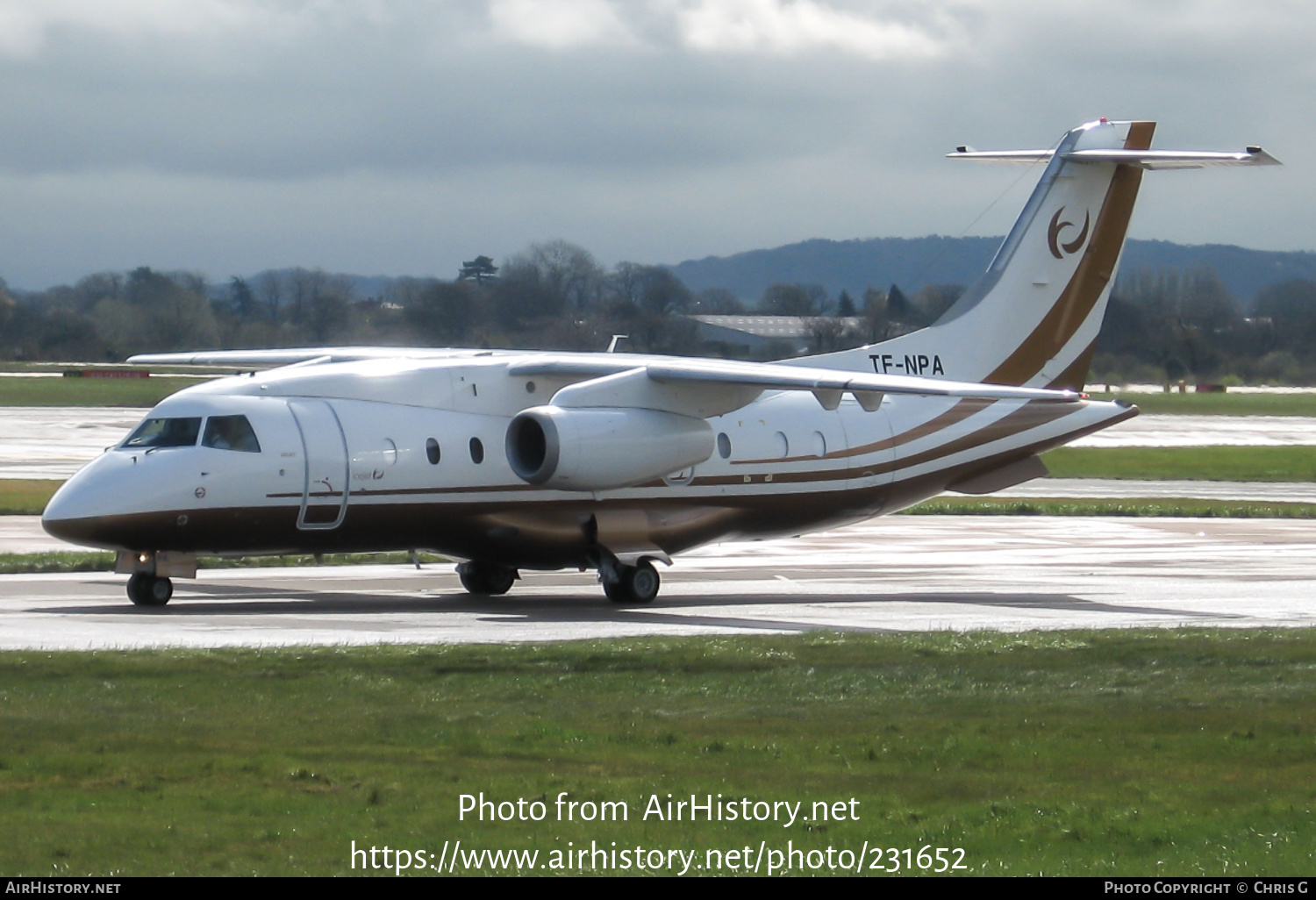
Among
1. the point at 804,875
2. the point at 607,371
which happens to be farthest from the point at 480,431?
the point at 804,875

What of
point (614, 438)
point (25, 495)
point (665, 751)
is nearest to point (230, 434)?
point (614, 438)

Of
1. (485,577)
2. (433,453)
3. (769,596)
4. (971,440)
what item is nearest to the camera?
(433,453)

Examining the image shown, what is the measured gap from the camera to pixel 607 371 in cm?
2344

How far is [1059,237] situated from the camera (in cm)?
2873

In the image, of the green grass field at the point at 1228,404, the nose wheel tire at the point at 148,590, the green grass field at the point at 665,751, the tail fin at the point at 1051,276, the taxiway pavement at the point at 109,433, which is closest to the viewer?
the green grass field at the point at 665,751

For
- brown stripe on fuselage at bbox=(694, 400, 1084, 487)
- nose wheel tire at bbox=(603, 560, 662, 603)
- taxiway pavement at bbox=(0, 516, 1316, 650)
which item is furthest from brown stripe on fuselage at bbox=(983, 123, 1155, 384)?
nose wheel tire at bbox=(603, 560, 662, 603)

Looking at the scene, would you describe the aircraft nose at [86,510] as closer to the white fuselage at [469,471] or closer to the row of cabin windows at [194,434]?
the white fuselage at [469,471]

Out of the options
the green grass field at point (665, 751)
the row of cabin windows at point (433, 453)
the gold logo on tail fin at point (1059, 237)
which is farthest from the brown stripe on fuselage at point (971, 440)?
the green grass field at point (665, 751)

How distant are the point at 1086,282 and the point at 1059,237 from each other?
0.96 metres

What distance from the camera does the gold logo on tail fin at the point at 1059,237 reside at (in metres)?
28.7

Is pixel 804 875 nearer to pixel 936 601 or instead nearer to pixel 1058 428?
pixel 936 601

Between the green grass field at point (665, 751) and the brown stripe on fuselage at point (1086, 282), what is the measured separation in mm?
11468

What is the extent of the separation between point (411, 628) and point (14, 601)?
5.77 meters

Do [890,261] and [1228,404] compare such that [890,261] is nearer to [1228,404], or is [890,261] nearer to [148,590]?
[1228,404]
